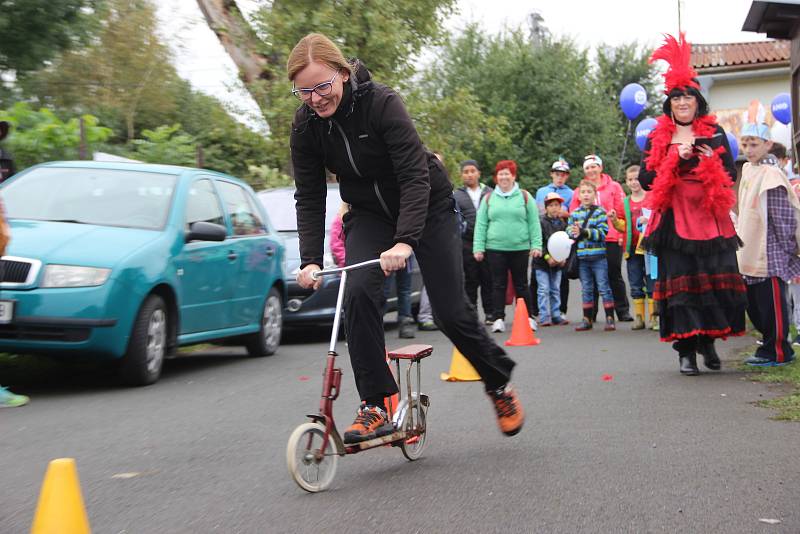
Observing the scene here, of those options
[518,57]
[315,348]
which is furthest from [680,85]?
[518,57]

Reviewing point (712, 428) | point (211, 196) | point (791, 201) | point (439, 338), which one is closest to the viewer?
point (712, 428)

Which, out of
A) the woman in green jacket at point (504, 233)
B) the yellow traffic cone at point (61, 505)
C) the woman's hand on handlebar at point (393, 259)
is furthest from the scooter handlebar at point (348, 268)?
the woman in green jacket at point (504, 233)

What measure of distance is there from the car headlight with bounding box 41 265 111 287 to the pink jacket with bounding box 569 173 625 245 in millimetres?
7367

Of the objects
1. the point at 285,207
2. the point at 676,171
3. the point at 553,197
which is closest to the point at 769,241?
the point at 676,171

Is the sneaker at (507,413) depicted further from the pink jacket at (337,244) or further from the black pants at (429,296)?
the pink jacket at (337,244)

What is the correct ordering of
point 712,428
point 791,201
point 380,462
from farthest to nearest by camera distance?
point 791,201 → point 712,428 → point 380,462

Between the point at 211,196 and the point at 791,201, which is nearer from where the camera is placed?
the point at 791,201

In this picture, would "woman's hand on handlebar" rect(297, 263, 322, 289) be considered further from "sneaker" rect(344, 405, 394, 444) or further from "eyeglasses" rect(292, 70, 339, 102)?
"eyeglasses" rect(292, 70, 339, 102)

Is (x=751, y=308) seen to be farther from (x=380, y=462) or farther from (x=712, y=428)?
(x=380, y=462)

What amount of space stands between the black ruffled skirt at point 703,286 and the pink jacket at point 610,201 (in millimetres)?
5066

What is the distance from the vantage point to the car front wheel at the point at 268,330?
1114 centimetres

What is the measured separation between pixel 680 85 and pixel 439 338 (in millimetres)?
5276

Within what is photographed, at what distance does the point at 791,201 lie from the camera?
9250mm

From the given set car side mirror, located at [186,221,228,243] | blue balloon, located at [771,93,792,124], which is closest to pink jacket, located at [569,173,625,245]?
car side mirror, located at [186,221,228,243]
